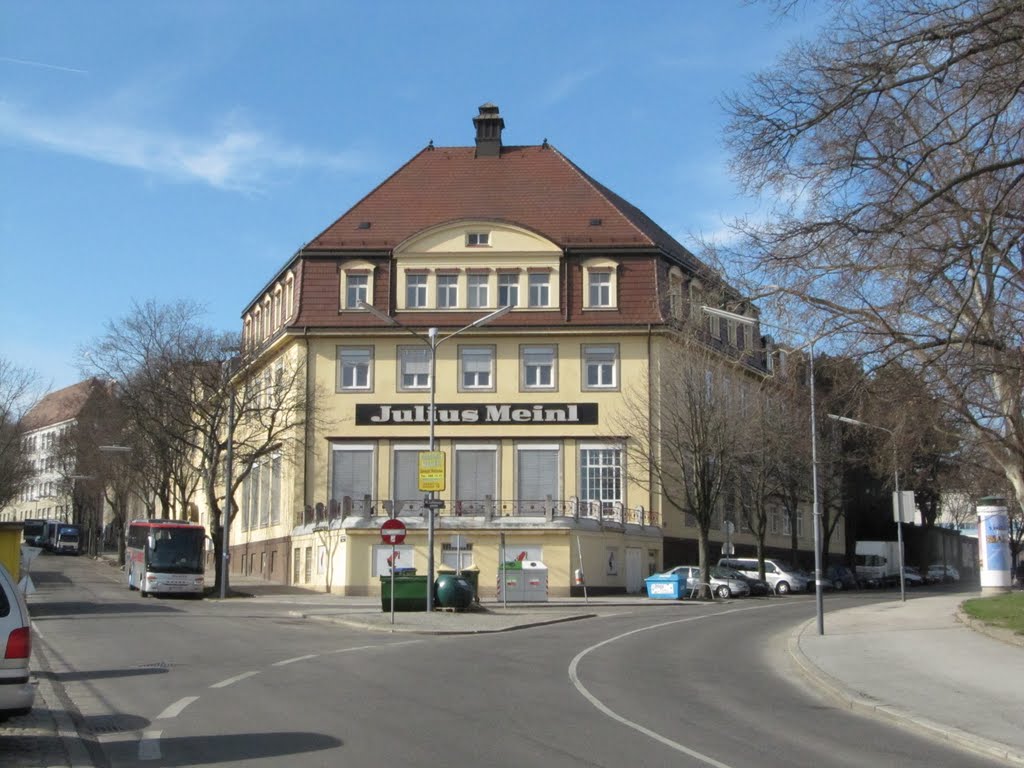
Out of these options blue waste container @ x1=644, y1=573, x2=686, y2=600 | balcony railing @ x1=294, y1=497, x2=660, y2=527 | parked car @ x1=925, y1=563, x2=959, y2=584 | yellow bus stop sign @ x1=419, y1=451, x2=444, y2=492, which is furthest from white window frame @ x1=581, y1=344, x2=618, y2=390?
parked car @ x1=925, y1=563, x2=959, y2=584

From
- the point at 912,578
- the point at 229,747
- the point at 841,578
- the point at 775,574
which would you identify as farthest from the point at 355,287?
the point at 229,747

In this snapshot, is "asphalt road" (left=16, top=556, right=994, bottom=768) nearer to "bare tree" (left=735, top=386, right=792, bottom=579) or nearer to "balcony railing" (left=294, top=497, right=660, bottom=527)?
"bare tree" (left=735, top=386, right=792, bottom=579)

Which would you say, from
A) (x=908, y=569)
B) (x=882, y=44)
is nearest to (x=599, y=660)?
(x=882, y=44)

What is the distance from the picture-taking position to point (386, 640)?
80.6 ft

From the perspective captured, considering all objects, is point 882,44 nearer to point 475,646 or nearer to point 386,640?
point 475,646

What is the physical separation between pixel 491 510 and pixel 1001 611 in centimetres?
2501

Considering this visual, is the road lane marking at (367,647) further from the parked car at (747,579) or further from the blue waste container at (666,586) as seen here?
the parked car at (747,579)

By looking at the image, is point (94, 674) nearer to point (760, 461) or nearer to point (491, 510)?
point (491, 510)

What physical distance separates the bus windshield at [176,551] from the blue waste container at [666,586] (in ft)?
58.6

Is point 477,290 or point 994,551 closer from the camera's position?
point 994,551

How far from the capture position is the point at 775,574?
178 feet

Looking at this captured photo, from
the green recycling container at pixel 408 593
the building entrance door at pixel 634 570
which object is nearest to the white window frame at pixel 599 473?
the building entrance door at pixel 634 570

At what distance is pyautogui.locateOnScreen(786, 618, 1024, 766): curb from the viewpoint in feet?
36.2

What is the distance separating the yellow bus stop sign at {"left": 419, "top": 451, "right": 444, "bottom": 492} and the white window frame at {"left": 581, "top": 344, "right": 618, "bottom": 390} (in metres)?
20.5
